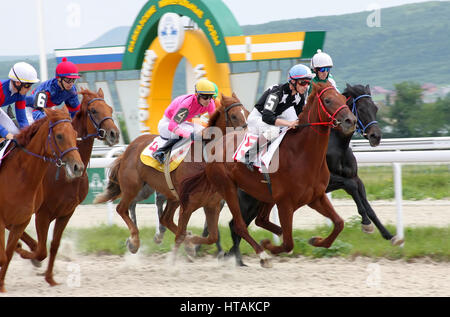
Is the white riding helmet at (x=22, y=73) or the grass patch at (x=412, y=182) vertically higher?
the white riding helmet at (x=22, y=73)

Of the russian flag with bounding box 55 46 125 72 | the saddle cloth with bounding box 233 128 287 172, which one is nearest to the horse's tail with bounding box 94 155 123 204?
the saddle cloth with bounding box 233 128 287 172

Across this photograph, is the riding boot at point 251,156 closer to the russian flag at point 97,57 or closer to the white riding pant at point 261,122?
the white riding pant at point 261,122

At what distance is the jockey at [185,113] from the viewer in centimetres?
596

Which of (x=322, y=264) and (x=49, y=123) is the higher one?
(x=49, y=123)

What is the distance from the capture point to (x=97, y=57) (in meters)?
21.3

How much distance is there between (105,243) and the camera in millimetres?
7430

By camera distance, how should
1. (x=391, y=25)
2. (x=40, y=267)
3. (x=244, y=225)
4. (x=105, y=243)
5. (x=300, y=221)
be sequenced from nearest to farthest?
(x=244, y=225), (x=40, y=267), (x=105, y=243), (x=300, y=221), (x=391, y=25)

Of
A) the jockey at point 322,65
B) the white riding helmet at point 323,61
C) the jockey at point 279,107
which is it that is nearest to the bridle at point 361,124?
the jockey at point 322,65

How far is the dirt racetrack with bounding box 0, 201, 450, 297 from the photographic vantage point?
185 inches

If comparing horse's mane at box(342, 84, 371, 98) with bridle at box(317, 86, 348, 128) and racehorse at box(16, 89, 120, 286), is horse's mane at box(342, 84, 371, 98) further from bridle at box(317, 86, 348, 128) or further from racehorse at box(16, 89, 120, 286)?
racehorse at box(16, 89, 120, 286)

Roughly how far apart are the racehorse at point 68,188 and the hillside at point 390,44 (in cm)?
8688
